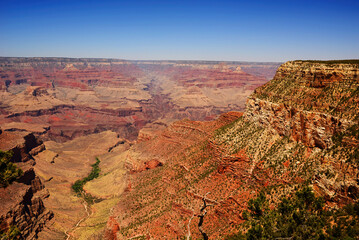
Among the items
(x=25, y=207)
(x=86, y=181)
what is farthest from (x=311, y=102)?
(x=86, y=181)

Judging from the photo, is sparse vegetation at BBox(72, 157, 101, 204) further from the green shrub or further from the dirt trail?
the dirt trail

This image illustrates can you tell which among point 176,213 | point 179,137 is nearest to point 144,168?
point 179,137

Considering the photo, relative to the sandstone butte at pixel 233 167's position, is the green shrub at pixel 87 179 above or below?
below

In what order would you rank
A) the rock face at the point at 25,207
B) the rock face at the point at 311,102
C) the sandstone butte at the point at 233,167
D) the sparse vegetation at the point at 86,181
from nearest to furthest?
the sandstone butte at the point at 233,167 → the rock face at the point at 311,102 → the rock face at the point at 25,207 → the sparse vegetation at the point at 86,181

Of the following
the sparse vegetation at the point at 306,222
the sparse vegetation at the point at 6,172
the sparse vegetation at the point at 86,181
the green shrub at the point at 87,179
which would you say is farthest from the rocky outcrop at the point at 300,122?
the green shrub at the point at 87,179

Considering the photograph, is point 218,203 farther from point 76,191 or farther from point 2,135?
point 2,135

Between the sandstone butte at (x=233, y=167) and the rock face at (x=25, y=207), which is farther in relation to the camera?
the rock face at (x=25, y=207)

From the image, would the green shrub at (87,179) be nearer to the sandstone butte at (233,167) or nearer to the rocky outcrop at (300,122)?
the sandstone butte at (233,167)

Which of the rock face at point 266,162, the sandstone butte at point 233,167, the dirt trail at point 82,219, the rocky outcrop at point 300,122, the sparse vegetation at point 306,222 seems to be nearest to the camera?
the sparse vegetation at point 306,222

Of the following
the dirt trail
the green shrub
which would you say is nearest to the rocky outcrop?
the dirt trail
